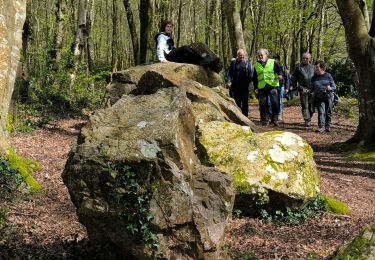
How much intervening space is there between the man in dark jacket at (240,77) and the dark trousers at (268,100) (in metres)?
0.56

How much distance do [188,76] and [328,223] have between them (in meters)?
5.51

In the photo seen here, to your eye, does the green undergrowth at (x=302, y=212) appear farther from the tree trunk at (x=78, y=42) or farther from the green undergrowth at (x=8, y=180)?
the tree trunk at (x=78, y=42)

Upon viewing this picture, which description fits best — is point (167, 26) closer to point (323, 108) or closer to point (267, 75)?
point (267, 75)

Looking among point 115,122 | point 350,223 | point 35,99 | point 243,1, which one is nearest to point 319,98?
point 350,223

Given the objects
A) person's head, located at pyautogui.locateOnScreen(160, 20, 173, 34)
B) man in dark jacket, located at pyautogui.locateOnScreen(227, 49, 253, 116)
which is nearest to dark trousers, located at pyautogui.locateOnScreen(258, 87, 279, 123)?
man in dark jacket, located at pyautogui.locateOnScreen(227, 49, 253, 116)

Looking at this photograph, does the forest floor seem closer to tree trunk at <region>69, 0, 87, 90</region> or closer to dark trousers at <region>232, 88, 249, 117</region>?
dark trousers at <region>232, 88, 249, 117</region>

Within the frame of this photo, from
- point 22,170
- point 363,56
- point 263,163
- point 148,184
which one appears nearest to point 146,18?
point 363,56

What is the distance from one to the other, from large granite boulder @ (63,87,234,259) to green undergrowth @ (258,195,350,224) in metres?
2.29

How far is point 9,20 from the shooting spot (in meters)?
6.67

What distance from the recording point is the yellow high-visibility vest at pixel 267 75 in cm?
1283

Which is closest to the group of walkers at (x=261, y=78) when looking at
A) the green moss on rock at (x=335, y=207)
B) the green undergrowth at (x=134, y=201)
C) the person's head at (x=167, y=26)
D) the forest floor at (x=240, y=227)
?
the person's head at (x=167, y=26)

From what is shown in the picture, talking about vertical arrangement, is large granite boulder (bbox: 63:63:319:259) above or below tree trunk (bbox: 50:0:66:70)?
below

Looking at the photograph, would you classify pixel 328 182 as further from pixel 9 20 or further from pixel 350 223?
pixel 9 20

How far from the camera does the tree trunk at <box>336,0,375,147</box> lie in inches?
407
